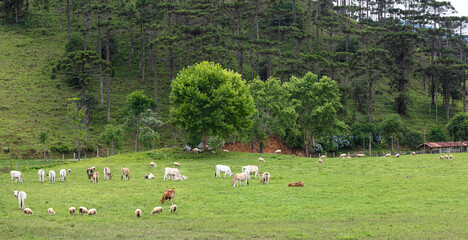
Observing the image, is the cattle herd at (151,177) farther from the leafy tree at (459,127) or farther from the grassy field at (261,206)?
the leafy tree at (459,127)

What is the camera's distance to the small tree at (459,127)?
292 ft

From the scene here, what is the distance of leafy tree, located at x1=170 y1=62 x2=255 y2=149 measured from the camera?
188ft

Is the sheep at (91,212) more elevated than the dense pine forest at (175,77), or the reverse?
the dense pine forest at (175,77)

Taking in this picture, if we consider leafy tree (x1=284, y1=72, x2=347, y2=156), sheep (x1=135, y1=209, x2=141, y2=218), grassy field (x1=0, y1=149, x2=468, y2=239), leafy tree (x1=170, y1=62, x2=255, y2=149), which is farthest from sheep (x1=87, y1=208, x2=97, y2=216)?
leafy tree (x1=284, y1=72, x2=347, y2=156)

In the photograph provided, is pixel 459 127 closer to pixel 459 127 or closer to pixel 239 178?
pixel 459 127

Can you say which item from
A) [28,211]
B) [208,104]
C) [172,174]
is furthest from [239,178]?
[208,104]

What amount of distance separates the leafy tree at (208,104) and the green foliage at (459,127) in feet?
175

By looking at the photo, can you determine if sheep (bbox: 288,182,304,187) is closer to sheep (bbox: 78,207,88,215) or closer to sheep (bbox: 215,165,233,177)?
sheep (bbox: 215,165,233,177)

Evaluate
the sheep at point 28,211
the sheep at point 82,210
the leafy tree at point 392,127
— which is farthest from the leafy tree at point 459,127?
the sheep at point 28,211

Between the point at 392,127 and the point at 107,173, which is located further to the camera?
the point at 392,127

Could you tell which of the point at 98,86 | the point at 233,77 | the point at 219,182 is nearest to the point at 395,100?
the point at 233,77

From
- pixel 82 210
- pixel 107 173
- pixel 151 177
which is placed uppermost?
pixel 82 210

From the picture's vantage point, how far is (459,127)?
294 ft

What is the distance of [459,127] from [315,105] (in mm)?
34536
